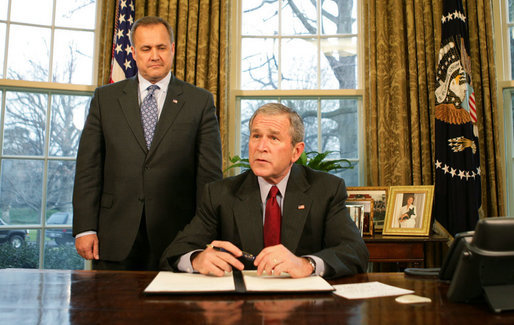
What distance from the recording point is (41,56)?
382 cm

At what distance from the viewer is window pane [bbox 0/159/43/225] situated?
3.62 m

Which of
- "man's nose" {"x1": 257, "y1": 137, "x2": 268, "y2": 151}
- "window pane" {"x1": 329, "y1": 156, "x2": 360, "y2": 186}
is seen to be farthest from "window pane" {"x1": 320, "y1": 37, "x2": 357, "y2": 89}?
"man's nose" {"x1": 257, "y1": 137, "x2": 268, "y2": 151}

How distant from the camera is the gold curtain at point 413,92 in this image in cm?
348

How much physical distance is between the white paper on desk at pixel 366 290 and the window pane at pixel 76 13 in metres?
3.53

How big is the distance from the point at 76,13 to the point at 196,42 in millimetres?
1125

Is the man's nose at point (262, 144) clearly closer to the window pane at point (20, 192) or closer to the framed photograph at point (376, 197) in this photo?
the framed photograph at point (376, 197)

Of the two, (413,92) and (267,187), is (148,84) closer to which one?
(267,187)

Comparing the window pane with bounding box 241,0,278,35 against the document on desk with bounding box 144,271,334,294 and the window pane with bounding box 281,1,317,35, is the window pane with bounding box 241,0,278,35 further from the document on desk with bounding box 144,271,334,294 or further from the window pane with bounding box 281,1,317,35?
the document on desk with bounding box 144,271,334,294

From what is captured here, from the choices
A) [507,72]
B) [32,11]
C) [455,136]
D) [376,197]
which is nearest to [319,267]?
[376,197]

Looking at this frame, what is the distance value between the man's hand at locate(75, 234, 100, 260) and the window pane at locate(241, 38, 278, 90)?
2.29m

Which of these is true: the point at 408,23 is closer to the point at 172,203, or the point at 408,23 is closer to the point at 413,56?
the point at 413,56

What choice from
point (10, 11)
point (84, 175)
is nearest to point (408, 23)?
point (84, 175)

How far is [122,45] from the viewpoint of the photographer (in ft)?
11.8

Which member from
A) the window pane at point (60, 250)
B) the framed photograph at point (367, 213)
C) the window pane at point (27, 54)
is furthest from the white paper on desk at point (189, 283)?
the window pane at point (27, 54)
